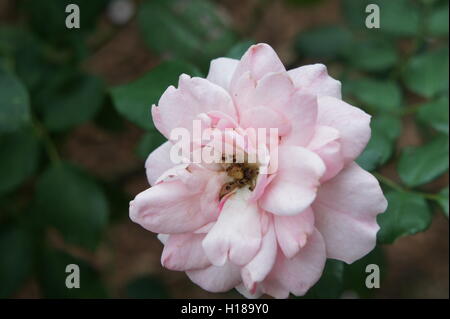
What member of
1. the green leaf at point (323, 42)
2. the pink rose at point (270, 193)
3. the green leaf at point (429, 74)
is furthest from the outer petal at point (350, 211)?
the green leaf at point (323, 42)

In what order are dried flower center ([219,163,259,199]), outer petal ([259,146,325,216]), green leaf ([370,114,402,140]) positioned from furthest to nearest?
green leaf ([370,114,402,140]), dried flower center ([219,163,259,199]), outer petal ([259,146,325,216])

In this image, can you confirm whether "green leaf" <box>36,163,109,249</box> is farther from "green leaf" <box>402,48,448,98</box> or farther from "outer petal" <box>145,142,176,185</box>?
"green leaf" <box>402,48,448,98</box>

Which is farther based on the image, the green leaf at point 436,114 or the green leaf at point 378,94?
the green leaf at point 378,94

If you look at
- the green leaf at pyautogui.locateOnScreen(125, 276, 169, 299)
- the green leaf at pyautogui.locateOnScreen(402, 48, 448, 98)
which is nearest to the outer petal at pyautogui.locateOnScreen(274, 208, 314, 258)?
the green leaf at pyautogui.locateOnScreen(402, 48, 448, 98)

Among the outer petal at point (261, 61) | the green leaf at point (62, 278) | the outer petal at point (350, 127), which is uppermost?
the outer petal at point (261, 61)

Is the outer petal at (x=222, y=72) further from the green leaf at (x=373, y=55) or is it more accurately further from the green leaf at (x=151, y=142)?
the green leaf at (x=373, y=55)

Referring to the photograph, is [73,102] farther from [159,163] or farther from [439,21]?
[439,21]

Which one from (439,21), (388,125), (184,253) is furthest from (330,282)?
(439,21)

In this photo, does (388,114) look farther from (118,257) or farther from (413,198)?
(118,257)
